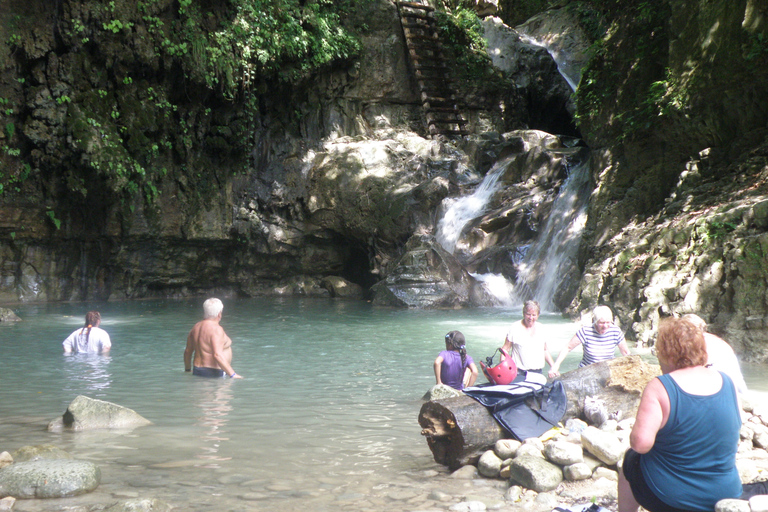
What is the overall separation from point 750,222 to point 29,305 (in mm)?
16554

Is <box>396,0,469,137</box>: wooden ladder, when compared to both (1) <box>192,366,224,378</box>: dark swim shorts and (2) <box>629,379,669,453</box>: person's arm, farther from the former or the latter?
(2) <box>629,379,669,453</box>: person's arm

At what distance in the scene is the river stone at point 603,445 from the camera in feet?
14.9

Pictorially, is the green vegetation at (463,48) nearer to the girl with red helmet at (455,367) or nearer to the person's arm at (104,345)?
the person's arm at (104,345)

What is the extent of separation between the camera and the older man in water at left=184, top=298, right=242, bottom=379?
790cm

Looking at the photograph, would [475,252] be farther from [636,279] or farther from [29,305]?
[29,305]

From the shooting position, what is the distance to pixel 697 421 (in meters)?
3.01

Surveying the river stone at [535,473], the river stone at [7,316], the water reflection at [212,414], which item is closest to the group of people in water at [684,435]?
the river stone at [535,473]

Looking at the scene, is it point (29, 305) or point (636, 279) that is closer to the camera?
point (636, 279)

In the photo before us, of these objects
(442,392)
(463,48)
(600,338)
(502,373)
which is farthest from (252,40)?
(502,373)

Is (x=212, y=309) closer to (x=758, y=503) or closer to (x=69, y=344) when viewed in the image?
(x=69, y=344)

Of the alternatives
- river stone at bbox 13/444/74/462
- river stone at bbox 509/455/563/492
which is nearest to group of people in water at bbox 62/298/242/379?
river stone at bbox 13/444/74/462

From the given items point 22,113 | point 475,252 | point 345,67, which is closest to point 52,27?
point 22,113

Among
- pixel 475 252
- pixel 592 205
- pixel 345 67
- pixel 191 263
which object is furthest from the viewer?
pixel 345 67

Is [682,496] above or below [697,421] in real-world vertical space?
below
